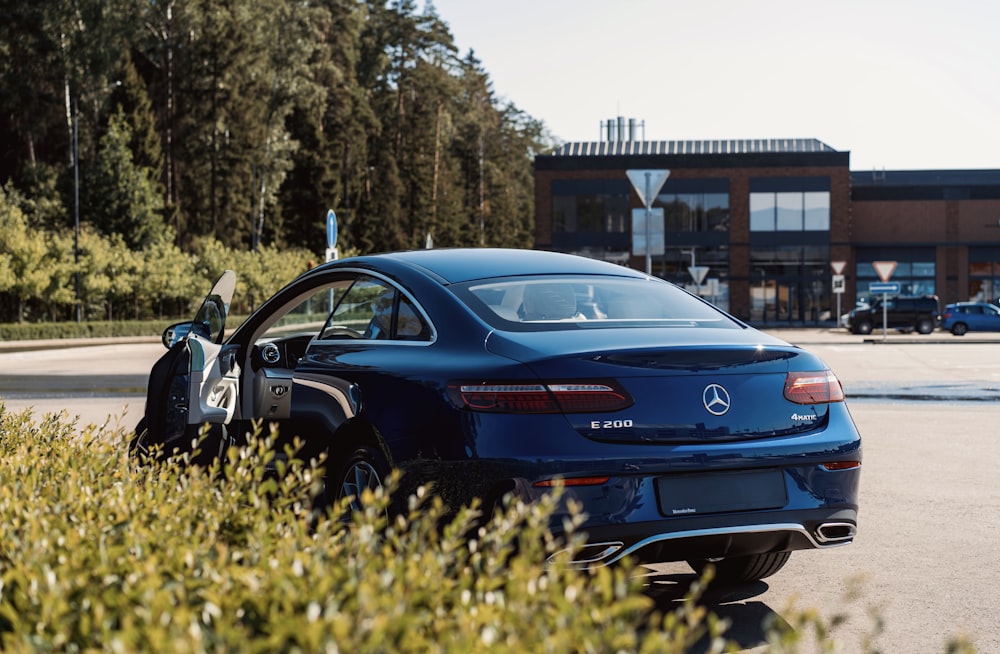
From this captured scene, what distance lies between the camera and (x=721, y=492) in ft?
15.1

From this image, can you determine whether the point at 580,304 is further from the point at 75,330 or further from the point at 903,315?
the point at 903,315

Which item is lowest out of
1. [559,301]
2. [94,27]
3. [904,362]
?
[904,362]

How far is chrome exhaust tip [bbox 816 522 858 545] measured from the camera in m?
4.82

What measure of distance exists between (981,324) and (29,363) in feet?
131

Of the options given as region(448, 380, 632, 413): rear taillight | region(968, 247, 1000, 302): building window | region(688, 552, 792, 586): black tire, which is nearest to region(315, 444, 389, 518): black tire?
region(448, 380, 632, 413): rear taillight

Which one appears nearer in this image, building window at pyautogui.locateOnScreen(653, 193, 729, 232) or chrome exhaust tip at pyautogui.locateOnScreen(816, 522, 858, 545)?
chrome exhaust tip at pyautogui.locateOnScreen(816, 522, 858, 545)

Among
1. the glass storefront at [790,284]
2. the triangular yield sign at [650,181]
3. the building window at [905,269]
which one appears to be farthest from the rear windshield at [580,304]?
the building window at [905,269]

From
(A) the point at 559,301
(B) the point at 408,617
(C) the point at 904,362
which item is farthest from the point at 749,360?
(C) the point at 904,362

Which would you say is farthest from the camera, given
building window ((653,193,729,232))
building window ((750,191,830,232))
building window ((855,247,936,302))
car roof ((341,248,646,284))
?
building window ((855,247,936,302))

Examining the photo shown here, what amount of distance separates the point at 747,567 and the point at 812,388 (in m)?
1.11

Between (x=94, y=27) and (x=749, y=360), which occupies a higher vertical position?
(x=94, y=27)

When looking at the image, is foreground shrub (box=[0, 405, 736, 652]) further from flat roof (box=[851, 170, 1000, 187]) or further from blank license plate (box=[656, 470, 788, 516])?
flat roof (box=[851, 170, 1000, 187])

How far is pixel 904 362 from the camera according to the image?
2755 cm

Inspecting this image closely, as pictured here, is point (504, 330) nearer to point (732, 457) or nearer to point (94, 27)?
point (732, 457)
